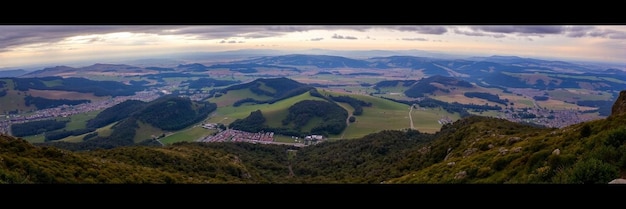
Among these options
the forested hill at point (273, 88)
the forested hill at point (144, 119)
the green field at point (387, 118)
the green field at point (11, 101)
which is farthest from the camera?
the forested hill at point (273, 88)

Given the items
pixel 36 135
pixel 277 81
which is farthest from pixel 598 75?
pixel 36 135

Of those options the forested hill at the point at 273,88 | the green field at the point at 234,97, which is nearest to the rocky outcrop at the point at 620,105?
the forested hill at the point at 273,88

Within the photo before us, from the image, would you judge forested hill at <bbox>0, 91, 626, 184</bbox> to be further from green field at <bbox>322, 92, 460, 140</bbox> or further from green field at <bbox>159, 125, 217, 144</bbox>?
green field at <bbox>159, 125, 217, 144</bbox>

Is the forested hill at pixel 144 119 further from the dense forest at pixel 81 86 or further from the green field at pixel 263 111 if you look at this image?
the dense forest at pixel 81 86

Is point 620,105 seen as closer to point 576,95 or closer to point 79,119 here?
point 79,119

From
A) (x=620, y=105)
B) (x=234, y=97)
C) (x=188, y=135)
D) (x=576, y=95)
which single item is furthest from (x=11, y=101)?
(x=576, y=95)

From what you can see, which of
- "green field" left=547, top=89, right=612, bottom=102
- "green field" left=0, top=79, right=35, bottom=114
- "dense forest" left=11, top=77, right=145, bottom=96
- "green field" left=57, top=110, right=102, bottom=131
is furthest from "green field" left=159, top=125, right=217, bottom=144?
"green field" left=547, top=89, right=612, bottom=102
